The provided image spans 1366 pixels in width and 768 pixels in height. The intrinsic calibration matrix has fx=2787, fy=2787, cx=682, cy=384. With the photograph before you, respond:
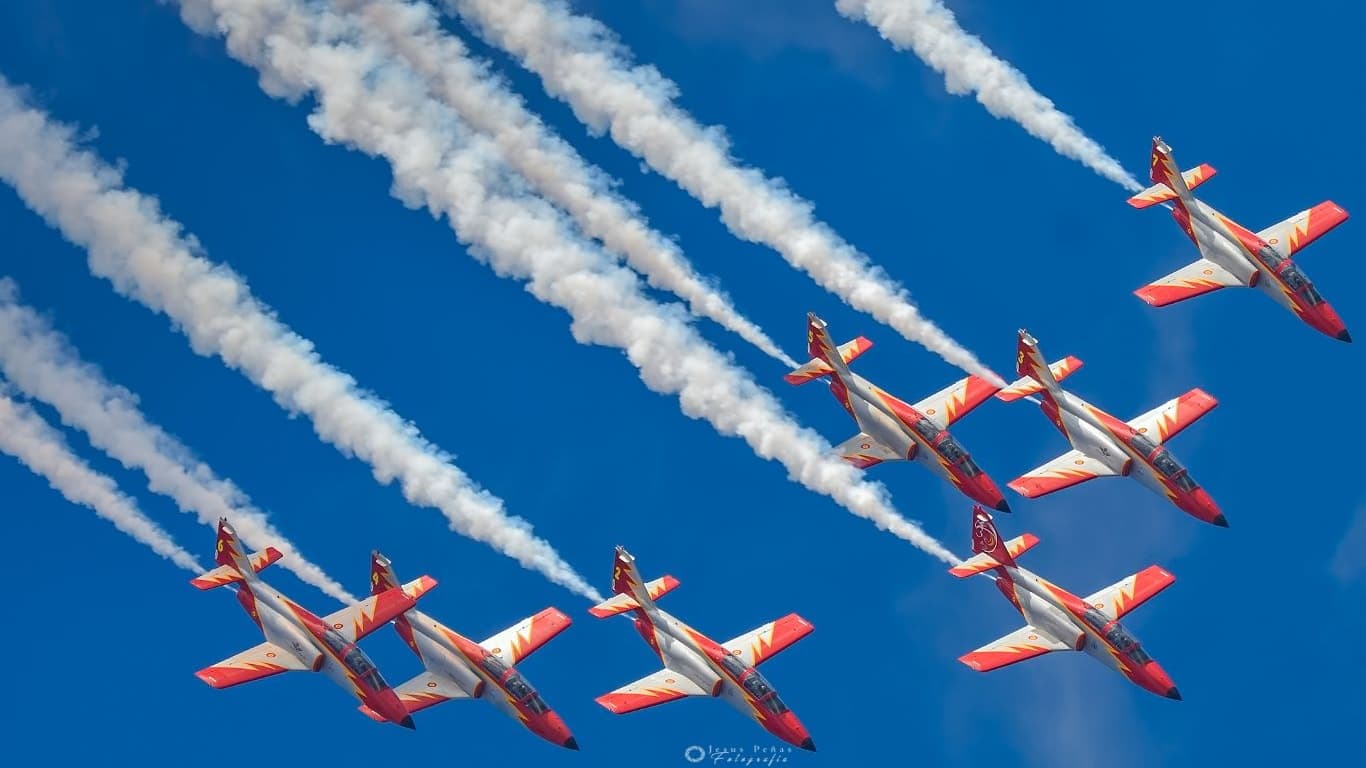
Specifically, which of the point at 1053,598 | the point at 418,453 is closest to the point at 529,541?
the point at 418,453

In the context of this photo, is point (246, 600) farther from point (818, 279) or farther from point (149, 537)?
point (818, 279)

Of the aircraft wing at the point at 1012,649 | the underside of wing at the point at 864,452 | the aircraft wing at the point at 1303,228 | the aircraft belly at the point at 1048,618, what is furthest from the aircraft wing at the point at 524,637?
the aircraft wing at the point at 1303,228

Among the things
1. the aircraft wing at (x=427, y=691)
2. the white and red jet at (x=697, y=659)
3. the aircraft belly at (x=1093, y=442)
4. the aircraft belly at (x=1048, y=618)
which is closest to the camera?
the white and red jet at (x=697, y=659)

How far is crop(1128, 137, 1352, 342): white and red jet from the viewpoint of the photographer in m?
97.6

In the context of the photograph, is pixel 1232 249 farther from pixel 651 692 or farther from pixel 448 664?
pixel 448 664

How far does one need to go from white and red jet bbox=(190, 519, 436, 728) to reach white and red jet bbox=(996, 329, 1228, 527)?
21.7m

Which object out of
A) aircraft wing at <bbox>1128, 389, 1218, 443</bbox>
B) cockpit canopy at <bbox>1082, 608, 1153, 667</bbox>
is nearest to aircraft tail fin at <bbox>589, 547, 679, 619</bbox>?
cockpit canopy at <bbox>1082, 608, 1153, 667</bbox>

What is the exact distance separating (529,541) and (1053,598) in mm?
17901

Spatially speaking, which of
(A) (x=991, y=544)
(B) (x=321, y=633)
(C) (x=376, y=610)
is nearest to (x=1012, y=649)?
(A) (x=991, y=544)

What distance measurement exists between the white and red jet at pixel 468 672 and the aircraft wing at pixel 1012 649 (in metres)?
13.9

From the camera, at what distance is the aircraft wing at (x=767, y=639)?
310 ft

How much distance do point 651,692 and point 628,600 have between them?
10.4ft

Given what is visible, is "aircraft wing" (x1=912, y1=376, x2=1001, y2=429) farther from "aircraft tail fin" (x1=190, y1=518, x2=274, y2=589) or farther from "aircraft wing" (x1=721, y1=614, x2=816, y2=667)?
"aircraft tail fin" (x1=190, y1=518, x2=274, y2=589)

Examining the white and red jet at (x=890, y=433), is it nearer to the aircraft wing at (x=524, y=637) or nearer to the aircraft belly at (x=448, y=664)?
the aircraft wing at (x=524, y=637)
